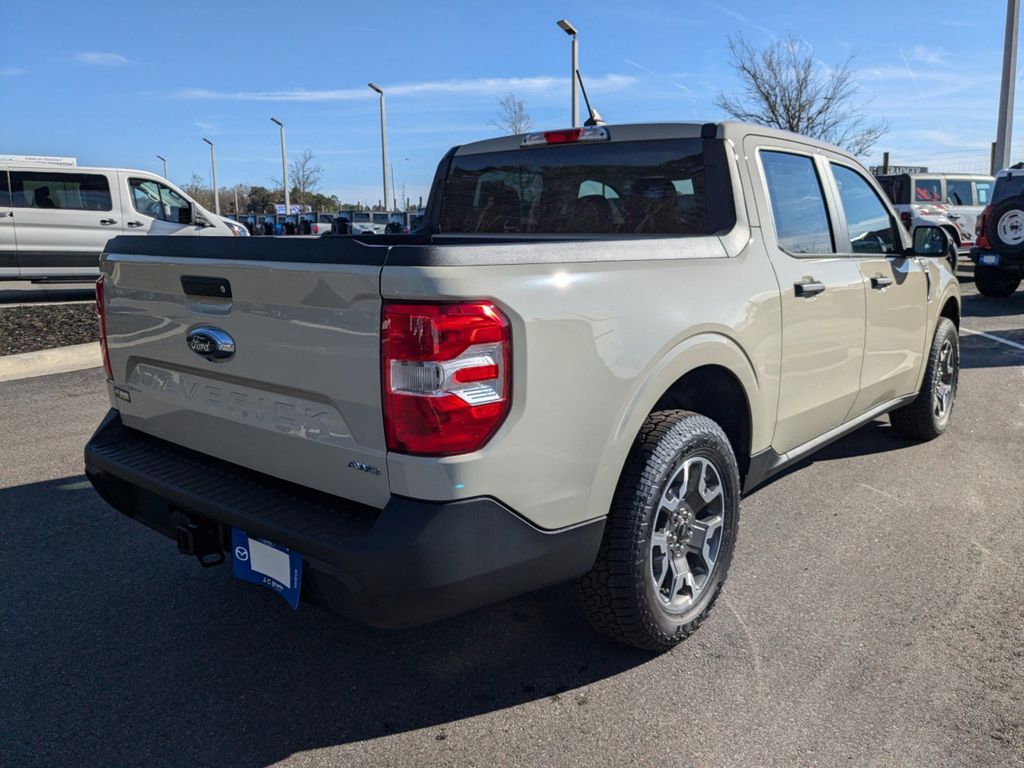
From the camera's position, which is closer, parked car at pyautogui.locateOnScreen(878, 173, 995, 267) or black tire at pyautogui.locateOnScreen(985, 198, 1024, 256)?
black tire at pyautogui.locateOnScreen(985, 198, 1024, 256)

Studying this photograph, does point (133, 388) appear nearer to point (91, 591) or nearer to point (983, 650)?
point (91, 591)

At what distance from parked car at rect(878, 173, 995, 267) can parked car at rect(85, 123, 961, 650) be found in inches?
600

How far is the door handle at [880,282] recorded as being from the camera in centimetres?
411

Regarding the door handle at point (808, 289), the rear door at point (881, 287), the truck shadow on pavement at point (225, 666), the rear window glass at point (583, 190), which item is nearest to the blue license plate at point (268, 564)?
the truck shadow on pavement at point (225, 666)

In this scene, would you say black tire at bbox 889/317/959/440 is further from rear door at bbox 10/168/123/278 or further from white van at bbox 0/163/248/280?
rear door at bbox 10/168/123/278

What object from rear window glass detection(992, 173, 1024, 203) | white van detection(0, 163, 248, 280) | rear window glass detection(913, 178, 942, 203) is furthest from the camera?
rear window glass detection(913, 178, 942, 203)

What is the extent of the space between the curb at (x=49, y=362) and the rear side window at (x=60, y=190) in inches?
226

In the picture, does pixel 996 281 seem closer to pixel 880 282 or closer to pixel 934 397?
pixel 934 397

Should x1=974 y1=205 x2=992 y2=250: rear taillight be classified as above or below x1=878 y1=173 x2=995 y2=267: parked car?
below

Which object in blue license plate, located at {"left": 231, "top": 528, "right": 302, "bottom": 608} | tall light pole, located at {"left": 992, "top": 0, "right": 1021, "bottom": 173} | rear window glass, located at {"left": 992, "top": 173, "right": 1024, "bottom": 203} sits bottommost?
blue license plate, located at {"left": 231, "top": 528, "right": 302, "bottom": 608}

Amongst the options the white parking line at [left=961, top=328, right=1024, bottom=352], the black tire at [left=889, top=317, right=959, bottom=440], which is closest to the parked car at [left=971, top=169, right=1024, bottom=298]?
the white parking line at [left=961, top=328, right=1024, bottom=352]

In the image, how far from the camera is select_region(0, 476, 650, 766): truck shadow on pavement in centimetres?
247

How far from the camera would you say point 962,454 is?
207 inches

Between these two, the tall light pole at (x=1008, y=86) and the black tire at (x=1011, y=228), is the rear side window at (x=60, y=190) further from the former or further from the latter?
the tall light pole at (x=1008, y=86)
